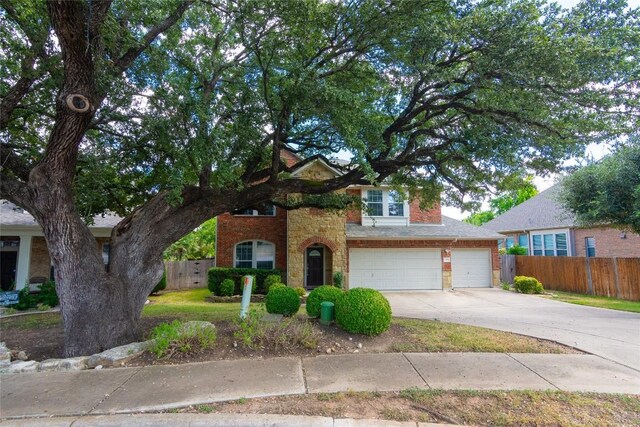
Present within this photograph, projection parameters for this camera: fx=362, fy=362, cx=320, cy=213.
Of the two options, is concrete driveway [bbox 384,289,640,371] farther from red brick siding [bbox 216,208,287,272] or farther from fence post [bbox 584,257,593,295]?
red brick siding [bbox 216,208,287,272]

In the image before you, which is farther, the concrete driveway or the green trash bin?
the green trash bin

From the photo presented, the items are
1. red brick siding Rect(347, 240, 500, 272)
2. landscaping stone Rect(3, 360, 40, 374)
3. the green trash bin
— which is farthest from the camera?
red brick siding Rect(347, 240, 500, 272)

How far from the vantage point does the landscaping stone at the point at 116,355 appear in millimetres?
5723

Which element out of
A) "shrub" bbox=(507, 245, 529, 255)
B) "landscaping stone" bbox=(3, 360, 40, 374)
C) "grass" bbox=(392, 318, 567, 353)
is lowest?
"landscaping stone" bbox=(3, 360, 40, 374)

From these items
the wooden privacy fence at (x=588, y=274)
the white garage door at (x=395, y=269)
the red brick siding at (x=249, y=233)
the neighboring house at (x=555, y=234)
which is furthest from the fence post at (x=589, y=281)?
the red brick siding at (x=249, y=233)

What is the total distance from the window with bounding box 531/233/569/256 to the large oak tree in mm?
16547

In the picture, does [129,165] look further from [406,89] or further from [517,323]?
[517,323]

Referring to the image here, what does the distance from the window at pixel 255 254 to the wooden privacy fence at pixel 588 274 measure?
1459 centimetres

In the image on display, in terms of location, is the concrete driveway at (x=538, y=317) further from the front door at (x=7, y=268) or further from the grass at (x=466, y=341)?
the front door at (x=7, y=268)

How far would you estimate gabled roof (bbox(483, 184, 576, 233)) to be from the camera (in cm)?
2254

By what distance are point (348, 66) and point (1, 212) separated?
52.0ft

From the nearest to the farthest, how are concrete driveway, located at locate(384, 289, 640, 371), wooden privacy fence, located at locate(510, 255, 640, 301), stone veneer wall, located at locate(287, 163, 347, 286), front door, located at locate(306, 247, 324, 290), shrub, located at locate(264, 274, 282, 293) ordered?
1. concrete driveway, located at locate(384, 289, 640, 371)
2. wooden privacy fence, located at locate(510, 255, 640, 301)
3. shrub, located at locate(264, 274, 282, 293)
4. stone veneer wall, located at locate(287, 163, 347, 286)
5. front door, located at locate(306, 247, 324, 290)

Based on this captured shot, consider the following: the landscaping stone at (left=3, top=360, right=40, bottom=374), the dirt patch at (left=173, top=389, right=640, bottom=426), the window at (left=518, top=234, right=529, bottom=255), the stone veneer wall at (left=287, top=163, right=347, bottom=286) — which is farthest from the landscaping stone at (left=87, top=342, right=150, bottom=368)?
the window at (left=518, top=234, right=529, bottom=255)

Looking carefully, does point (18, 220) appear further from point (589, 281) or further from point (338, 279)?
point (589, 281)
